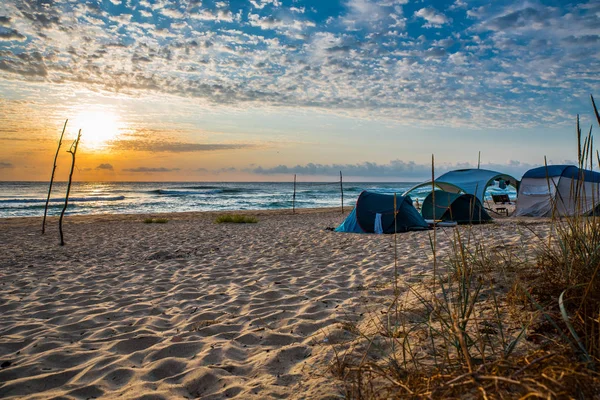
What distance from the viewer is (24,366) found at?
2.83 metres

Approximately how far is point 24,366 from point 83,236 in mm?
9489

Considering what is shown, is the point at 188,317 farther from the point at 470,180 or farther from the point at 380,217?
the point at 470,180

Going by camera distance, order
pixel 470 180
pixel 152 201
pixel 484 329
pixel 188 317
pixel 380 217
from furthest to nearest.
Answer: pixel 152 201 < pixel 470 180 < pixel 380 217 < pixel 188 317 < pixel 484 329

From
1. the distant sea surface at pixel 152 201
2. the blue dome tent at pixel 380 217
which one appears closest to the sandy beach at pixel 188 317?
the blue dome tent at pixel 380 217

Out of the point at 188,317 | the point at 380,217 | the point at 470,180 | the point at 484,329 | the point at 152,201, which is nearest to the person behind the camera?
the point at 484,329

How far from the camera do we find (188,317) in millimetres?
3859

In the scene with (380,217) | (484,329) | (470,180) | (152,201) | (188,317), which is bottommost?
(152,201)

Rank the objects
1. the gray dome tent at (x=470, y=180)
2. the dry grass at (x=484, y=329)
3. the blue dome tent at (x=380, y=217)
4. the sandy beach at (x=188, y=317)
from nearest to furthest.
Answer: the dry grass at (x=484, y=329) < the sandy beach at (x=188, y=317) < the blue dome tent at (x=380, y=217) < the gray dome tent at (x=470, y=180)

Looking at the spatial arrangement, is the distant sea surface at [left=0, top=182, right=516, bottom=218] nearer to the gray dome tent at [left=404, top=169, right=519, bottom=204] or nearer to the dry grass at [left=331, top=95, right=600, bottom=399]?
the gray dome tent at [left=404, top=169, right=519, bottom=204]

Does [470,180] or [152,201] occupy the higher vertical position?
A: [470,180]

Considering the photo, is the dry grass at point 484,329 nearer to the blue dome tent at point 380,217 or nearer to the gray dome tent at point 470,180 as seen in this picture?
the blue dome tent at point 380,217

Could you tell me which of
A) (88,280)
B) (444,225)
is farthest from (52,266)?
(444,225)

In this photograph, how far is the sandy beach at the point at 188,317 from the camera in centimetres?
256

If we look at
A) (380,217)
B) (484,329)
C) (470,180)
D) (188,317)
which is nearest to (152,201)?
(470,180)
